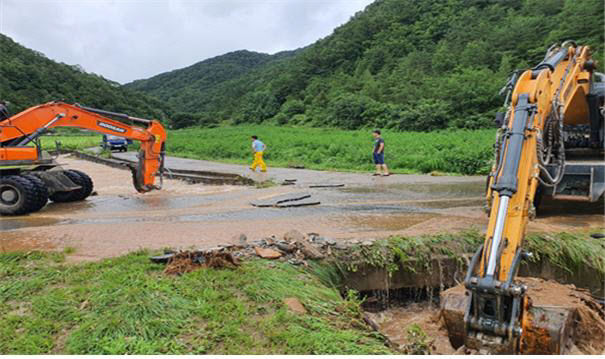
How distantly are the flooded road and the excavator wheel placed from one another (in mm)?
314

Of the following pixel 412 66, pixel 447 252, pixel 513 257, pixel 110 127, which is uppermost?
pixel 412 66

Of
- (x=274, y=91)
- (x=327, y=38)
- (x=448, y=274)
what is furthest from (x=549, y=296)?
(x=327, y=38)

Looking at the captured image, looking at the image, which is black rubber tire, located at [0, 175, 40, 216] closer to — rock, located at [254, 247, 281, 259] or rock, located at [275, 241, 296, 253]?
rock, located at [254, 247, 281, 259]

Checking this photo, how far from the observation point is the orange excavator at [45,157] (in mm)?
10305

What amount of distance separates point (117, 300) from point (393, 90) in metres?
47.4

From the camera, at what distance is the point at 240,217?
29.6 feet

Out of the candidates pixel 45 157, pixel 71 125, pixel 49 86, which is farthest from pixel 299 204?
pixel 49 86

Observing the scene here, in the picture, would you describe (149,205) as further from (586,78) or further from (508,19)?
(508,19)

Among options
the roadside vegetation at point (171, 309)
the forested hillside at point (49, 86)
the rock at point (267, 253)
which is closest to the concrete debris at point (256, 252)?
the rock at point (267, 253)

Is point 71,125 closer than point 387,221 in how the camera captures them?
No

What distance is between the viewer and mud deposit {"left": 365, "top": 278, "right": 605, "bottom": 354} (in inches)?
186

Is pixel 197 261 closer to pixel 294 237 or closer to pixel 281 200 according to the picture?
pixel 294 237

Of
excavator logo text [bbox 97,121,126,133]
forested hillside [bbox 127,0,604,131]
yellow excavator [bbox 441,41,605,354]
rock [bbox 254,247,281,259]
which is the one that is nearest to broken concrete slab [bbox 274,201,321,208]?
rock [bbox 254,247,281,259]

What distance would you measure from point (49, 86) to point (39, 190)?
49448mm
